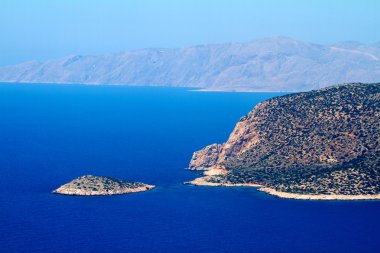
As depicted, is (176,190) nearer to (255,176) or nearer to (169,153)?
(255,176)

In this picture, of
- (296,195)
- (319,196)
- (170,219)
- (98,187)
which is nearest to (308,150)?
(296,195)

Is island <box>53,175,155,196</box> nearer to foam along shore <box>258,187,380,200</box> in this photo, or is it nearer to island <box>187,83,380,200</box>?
island <box>187,83,380,200</box>

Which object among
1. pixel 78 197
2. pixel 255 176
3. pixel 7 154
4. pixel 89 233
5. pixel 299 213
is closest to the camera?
pixel 89 233

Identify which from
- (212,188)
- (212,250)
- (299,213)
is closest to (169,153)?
(212,188)

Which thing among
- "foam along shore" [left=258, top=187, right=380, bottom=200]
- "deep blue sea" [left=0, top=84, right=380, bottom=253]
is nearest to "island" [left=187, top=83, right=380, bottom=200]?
"foam along shore" [left=258, top=187, right=380, bottom=200]

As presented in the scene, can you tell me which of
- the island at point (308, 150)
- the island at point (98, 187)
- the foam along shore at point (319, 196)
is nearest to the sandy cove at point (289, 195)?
the foam along shore at point (319, 196)

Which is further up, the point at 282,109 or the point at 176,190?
the point at 282,109
